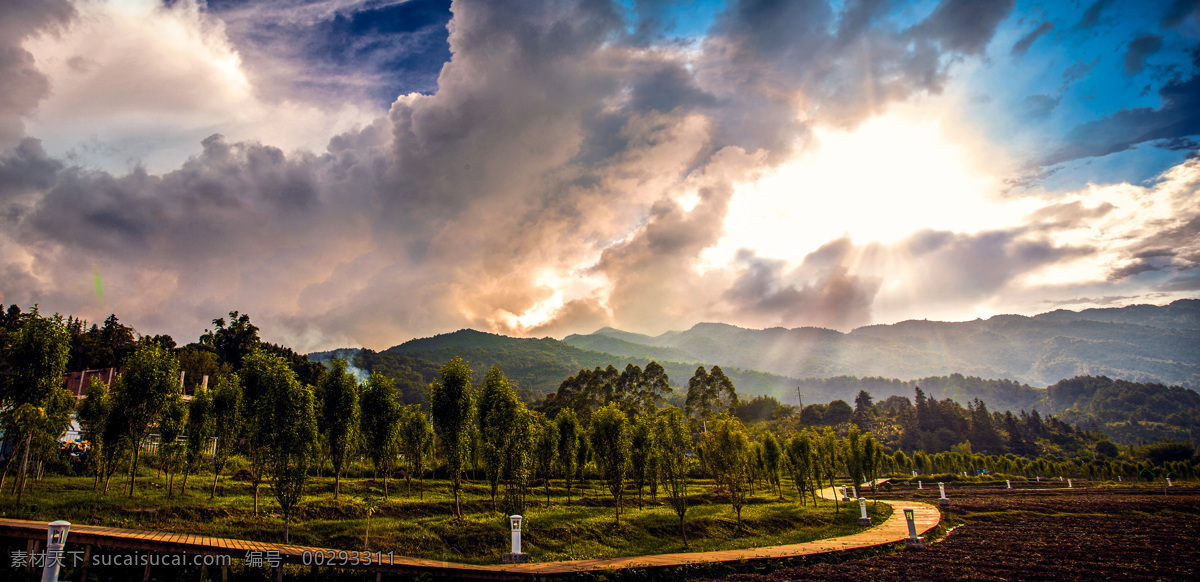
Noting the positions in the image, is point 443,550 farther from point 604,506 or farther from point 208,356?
point 208,356

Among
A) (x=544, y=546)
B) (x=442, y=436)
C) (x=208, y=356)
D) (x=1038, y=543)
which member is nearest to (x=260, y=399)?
(x=442, y=436)

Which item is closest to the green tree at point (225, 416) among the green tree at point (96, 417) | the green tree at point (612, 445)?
the green tree at point (96, 417)

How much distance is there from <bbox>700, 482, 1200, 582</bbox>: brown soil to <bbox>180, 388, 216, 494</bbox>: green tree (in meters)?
29.0

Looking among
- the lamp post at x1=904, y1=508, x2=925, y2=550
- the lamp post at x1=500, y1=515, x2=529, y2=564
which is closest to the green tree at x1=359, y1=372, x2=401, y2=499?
the lamp post at x1=500, y1=515, x2=529, y2=564

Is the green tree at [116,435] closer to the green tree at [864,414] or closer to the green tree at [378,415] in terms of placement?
the green tree at [378,415]

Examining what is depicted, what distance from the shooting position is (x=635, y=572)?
21.5 metres

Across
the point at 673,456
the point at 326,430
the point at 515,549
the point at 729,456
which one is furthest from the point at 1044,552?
the point at 326,430

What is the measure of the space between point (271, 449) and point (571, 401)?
7057cm

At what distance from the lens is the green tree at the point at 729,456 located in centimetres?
3206

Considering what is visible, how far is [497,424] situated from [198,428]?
675 inches

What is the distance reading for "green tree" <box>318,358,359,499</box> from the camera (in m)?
28.5

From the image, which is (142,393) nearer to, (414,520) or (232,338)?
(414,520)

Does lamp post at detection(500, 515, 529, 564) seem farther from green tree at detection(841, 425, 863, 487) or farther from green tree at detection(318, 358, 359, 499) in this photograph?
green tree at detection(841, 425, 863, 487)

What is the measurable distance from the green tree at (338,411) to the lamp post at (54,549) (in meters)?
15.1
